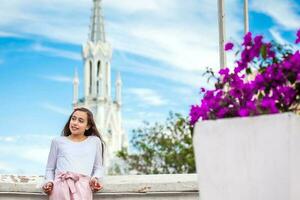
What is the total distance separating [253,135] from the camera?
7.37 ft

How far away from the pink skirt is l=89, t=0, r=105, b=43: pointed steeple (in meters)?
58.4

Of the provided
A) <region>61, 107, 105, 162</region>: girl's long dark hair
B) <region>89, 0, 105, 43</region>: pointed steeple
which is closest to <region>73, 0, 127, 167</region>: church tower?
<region>89, 0, 105, 43</region>: pointed steeple

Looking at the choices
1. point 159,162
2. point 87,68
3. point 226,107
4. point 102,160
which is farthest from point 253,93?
point 87,68

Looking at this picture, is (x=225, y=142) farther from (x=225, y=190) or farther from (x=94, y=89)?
(x=94, y=89)

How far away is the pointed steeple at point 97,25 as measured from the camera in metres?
61.7

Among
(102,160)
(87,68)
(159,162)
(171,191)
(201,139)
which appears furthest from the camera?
(87,68)

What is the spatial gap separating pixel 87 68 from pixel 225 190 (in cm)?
6093

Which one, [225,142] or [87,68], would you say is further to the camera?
[87,68]

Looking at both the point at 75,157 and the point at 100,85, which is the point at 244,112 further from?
the point at 100,85

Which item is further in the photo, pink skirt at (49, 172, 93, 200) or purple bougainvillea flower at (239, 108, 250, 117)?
pink skirt at (49, 172, 93, 200)

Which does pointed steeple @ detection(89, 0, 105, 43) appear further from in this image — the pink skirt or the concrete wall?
the pink skirt

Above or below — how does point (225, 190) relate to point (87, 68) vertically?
below

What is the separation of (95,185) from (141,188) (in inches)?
10.1

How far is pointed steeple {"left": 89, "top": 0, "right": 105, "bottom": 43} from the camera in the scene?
2430 inches
